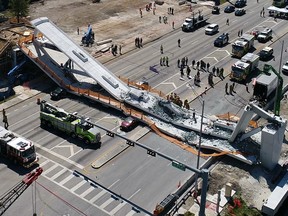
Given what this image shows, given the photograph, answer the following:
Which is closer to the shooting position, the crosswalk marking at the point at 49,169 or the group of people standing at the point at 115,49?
the crosswalk marking at the point at 49,169

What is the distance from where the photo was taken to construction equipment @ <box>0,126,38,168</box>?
155 ft

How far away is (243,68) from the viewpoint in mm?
67000

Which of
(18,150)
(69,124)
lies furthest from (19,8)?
(18,150)

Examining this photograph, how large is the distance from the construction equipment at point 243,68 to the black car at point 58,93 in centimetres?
2471

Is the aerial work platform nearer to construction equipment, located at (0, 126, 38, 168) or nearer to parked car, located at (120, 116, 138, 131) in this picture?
parked car, located at (120, 116, 138, 131)

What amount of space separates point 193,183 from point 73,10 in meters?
60.3

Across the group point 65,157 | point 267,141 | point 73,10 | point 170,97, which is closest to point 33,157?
point 65,157

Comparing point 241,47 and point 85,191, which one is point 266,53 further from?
point 85,191

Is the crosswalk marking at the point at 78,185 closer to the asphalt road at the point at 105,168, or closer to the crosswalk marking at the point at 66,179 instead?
the asphalt road at the point at 105,168

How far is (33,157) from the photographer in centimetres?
4809

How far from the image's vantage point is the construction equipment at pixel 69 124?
51719 mm

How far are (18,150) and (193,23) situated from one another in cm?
5111

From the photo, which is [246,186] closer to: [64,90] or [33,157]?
[33,157]

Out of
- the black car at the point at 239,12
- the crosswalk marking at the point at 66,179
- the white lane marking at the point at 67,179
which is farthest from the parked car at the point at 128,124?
the black car at the point at 239,12
